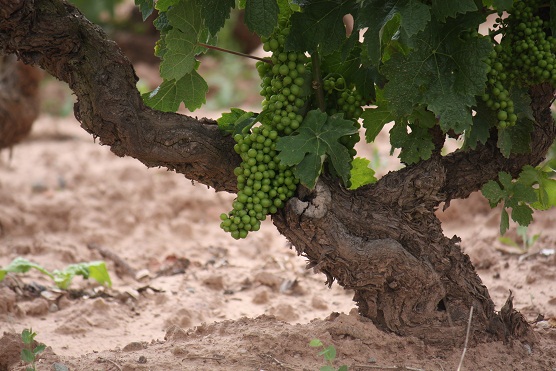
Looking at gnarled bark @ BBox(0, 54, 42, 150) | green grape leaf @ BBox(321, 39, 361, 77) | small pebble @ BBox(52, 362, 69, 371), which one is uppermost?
gnarled bark @ BBox(0, 54, 42, 150)

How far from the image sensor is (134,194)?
554 centimetres

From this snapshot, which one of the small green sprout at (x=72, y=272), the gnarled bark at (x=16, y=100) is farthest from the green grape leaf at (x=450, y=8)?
the gnarled bark at (x=16, y=100)

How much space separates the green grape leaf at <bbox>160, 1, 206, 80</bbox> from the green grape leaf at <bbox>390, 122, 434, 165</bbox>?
2.51 ft

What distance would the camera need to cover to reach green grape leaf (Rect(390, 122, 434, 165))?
2584 millimetres

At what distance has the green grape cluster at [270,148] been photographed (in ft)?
8.10

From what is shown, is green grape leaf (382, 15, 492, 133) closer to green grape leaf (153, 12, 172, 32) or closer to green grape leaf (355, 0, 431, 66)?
green grape leaf (355, 0, 431, 66)

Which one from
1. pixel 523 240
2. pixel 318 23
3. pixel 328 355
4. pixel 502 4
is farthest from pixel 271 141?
pixel 523 240

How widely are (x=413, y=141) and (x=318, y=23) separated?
0.55 meters

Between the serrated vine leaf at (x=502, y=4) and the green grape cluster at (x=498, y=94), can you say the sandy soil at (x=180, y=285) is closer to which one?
the green grape cluster at (x=498, y=94)

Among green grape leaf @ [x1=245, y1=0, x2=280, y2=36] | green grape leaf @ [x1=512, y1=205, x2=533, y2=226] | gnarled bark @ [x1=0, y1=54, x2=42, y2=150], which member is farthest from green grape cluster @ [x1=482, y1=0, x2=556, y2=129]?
gnarled bark @ [x1=0, y1=54, x2=42, y2=150]

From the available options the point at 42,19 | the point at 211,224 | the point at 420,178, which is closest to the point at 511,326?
the point at 420,178

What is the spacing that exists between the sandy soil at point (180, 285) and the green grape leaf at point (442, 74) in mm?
874

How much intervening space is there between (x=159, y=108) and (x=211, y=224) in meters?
2.71

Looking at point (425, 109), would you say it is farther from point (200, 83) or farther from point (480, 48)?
point (200, 83)
